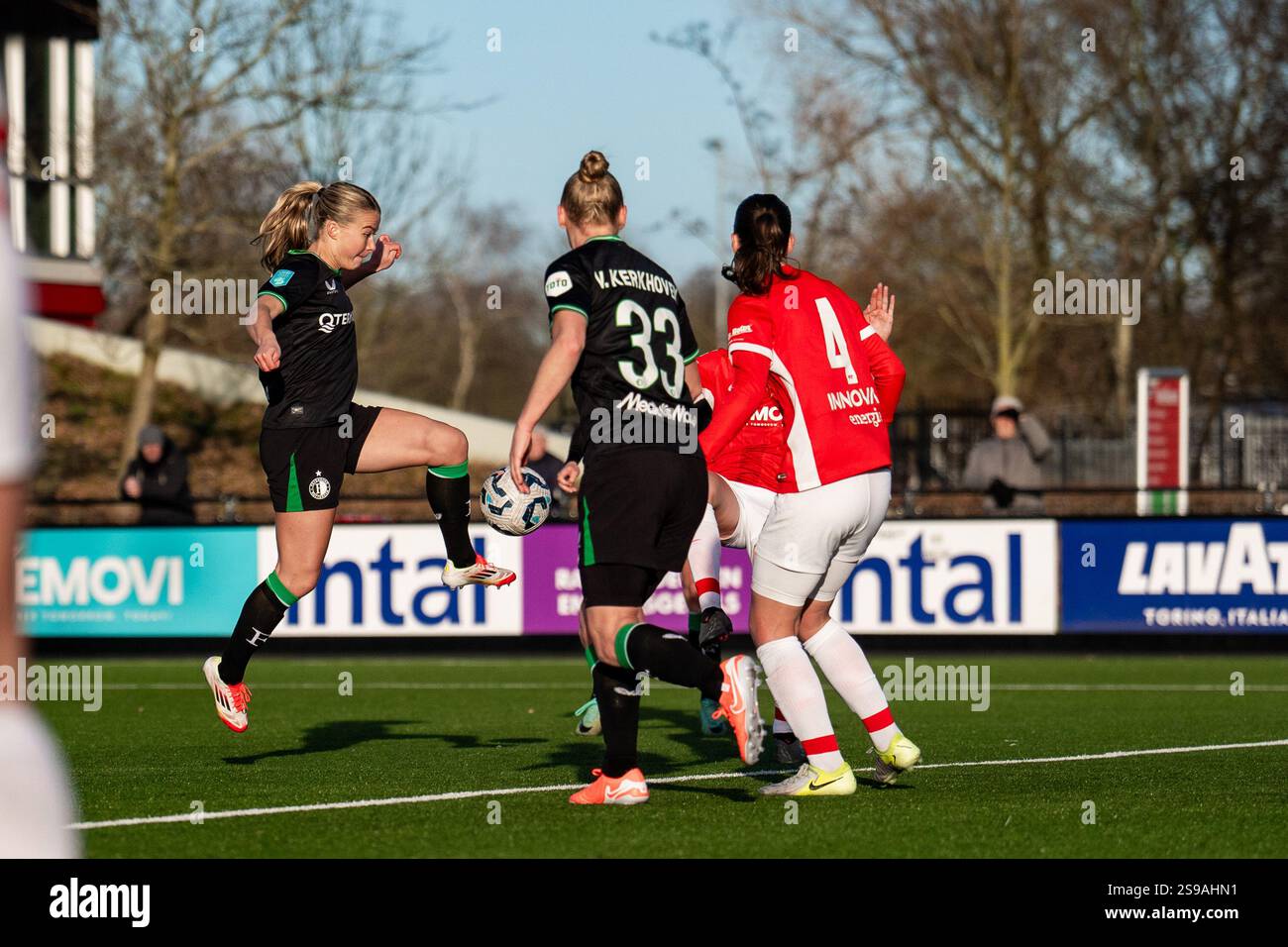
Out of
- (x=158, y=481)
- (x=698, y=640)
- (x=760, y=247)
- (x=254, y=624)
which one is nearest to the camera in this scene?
(x=760, y=247)

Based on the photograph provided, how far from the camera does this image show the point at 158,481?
56.1 feet

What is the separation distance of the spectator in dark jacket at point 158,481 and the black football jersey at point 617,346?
11090 millimetres

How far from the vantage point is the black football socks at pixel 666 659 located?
612cm

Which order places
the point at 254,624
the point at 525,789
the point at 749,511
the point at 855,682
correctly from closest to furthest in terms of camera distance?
1. the point at 855,682
2. the point at 525,789
3. the point at 254,624
4. the point at 749,511

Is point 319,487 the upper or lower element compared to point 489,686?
upper

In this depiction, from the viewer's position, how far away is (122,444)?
32.7 metres

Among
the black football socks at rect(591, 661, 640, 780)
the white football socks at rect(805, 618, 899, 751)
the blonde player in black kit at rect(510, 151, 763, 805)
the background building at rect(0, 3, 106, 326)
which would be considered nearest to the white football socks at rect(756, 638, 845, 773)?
the white football socks at rect(805, 618, 899, 751)

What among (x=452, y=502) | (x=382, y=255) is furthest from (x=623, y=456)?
(x=382, y=255)

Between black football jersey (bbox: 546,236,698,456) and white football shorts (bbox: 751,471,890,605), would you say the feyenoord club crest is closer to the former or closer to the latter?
black football jersey (bbox: 546,236,698,456)

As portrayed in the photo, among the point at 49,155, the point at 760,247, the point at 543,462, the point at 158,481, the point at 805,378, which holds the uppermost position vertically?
the point at 49,155

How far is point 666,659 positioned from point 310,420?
2.42 metres

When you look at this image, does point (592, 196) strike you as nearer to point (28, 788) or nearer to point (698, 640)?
point (698, 640)

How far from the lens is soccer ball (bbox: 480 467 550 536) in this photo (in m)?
7.22

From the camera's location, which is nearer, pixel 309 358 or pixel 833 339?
pixel 833 339
